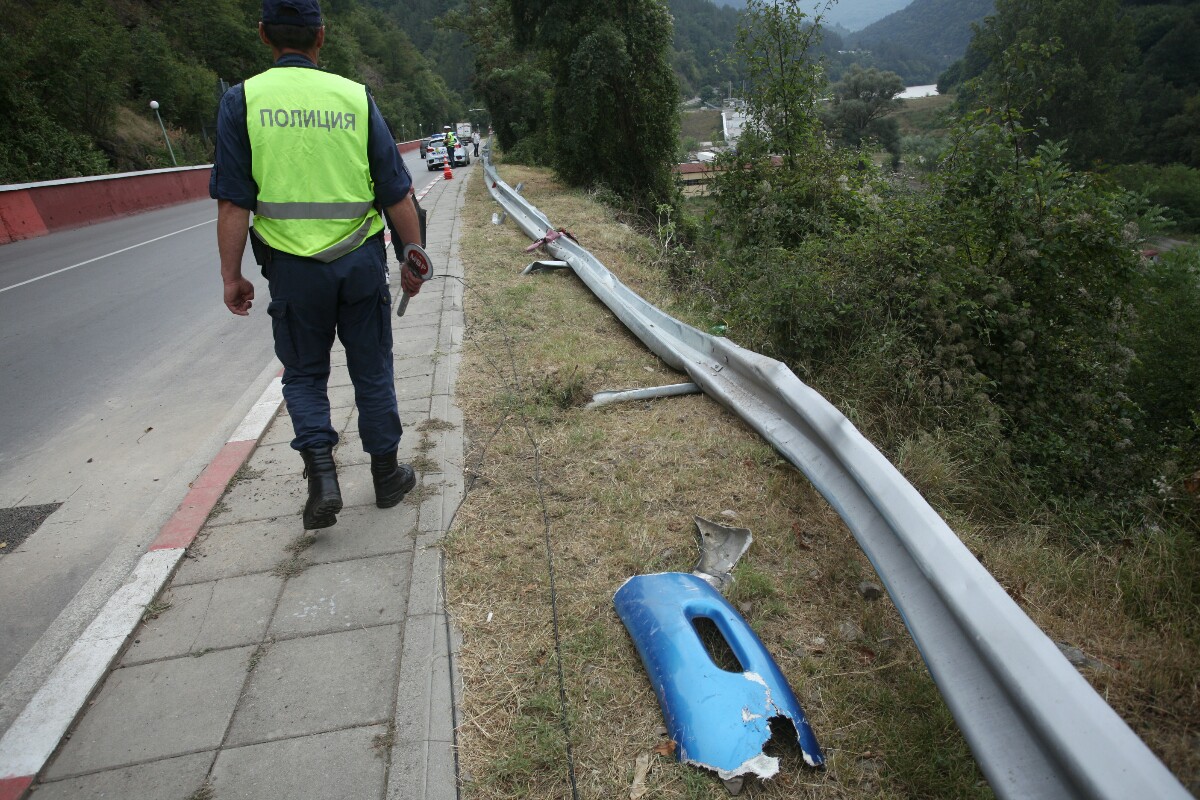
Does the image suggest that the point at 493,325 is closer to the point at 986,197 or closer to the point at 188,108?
the point at 986,197

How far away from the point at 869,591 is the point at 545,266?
567 centimetres

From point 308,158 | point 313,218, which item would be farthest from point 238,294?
point 308,158

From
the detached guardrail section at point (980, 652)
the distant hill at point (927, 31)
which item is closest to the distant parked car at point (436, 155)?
the detached guardrail section at point (980, 652)

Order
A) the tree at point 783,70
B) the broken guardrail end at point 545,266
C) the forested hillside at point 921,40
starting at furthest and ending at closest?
the forested hillside at point 921,40, the tree at point 783,70, the broken guardrail end at point 545,266

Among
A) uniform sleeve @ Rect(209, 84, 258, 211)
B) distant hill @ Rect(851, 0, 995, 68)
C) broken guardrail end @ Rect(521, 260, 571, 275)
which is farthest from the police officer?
distant hill @ Rect(851, 0, 995, 68)

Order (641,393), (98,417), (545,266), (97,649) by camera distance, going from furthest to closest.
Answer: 1. (545,266)
2. (98,417)
3. (641,393)
4. (97,649)

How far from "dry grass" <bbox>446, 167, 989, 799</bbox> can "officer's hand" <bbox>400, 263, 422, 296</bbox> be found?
916 millimetres

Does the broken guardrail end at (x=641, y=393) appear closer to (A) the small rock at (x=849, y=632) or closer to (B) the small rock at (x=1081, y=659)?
(A) the small rock at (x=849, y=632)

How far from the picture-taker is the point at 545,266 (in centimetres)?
752

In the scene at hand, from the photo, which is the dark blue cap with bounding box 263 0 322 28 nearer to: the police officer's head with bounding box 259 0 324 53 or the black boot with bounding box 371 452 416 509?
the police officer's head with bounding box 259 0 324 53

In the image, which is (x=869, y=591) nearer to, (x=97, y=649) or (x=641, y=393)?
(x=641, y=393)

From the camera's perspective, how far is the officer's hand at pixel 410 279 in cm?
315

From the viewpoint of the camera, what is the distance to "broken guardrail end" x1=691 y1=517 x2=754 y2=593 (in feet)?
8.43

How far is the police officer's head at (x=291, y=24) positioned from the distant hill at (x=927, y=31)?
114247mm
